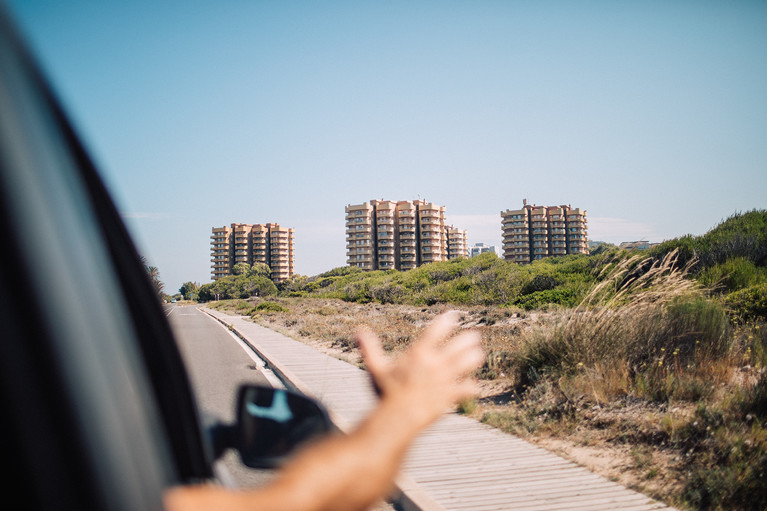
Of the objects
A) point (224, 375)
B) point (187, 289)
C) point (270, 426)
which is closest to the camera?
point (270, 426)

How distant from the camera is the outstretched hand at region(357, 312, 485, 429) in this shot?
0.73m

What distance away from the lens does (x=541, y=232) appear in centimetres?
13575

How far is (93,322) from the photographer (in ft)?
2.51

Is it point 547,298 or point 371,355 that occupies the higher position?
point 371,355

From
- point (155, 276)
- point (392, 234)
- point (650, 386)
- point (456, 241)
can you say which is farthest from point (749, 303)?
point (456, 241)

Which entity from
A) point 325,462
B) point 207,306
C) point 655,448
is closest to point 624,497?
point 655,448

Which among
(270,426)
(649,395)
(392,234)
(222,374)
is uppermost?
(392,234)

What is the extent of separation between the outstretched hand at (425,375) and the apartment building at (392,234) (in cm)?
12476

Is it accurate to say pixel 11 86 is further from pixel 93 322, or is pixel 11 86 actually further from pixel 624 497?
pixel 624 497

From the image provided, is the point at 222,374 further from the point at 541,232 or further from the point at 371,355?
the point at 541,232

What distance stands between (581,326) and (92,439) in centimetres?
819

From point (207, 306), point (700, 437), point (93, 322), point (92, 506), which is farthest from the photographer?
point (207, 306)

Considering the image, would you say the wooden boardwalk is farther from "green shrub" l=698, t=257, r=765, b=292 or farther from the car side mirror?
"green shrub" l=698, t=257, r=765, b=292

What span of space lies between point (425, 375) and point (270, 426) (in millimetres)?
457
